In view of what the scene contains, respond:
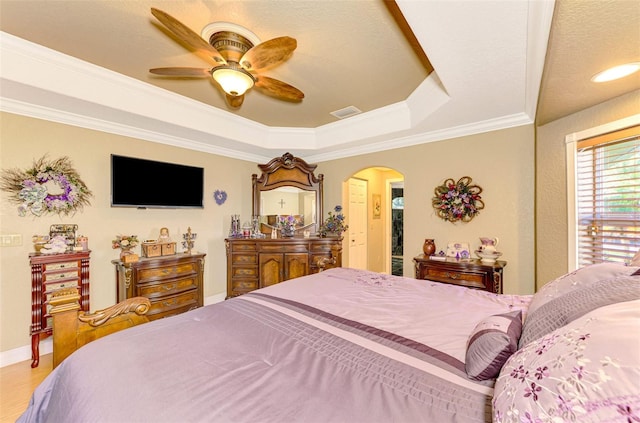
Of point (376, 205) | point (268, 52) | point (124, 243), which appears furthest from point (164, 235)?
point (376, 205)

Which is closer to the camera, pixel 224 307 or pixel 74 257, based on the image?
pixel 224 307

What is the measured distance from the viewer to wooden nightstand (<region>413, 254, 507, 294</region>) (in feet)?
8.94

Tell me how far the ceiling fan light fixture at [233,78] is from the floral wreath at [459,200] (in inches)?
98.5

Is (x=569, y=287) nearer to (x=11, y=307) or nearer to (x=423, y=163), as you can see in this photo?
(x=423, y=163)

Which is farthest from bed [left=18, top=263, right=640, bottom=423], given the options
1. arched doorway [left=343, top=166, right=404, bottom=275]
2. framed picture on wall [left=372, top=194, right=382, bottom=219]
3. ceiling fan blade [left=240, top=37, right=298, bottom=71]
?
framed picture on wall [left=372, top=194, right=382, bottom=219]

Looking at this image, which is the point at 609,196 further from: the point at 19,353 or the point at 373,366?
the point at 19,353

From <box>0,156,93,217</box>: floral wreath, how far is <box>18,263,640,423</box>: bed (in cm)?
229

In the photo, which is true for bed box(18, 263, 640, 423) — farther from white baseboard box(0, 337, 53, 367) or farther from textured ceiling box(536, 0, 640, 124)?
white baseboard box(0, 337, 53, 367)

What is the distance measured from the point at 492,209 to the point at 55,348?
3.81 m

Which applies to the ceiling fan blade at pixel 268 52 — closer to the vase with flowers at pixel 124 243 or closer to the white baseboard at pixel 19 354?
the vase with flowers at pixel 124 243

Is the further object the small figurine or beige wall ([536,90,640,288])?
the small figurine

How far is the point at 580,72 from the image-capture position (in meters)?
1.70

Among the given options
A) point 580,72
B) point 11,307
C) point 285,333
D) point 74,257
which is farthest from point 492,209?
point 11,307

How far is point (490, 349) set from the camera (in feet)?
2.94
